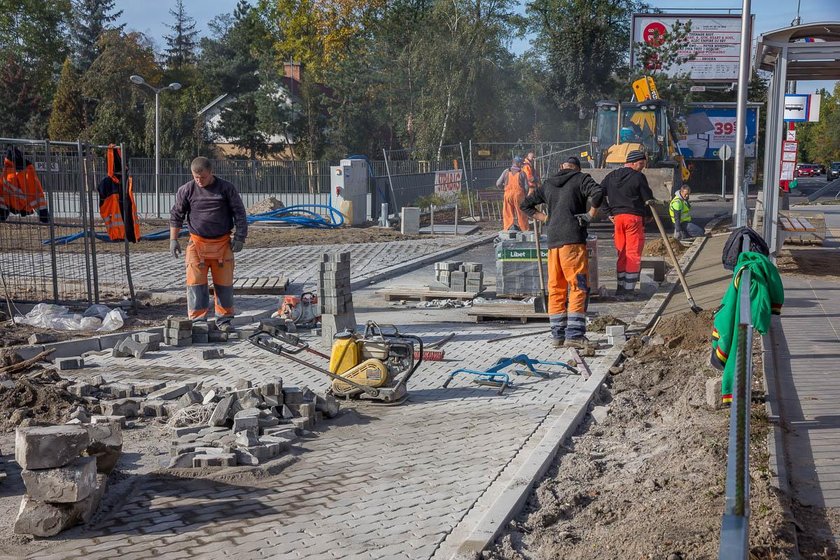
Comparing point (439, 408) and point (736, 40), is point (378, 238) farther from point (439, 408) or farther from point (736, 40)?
point (736, 40)

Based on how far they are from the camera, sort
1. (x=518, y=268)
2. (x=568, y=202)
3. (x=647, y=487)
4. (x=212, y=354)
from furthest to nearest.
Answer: (x=518, y=268)
(x=568, y=202)
(x=212, y=354)
(x=647, y=487)

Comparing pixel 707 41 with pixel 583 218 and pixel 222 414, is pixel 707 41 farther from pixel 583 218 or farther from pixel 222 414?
pixel 222 414

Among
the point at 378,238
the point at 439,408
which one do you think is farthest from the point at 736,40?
the point at 439,408

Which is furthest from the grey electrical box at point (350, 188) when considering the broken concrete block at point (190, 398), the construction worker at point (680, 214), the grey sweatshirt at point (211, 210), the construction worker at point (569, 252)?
the broken concrete block at point (190, 398)

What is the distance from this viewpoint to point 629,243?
43.2 feet

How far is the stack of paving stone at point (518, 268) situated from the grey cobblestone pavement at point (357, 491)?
410cm

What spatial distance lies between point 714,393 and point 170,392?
13.8ft

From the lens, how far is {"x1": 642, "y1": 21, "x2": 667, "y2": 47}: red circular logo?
45.0 metres

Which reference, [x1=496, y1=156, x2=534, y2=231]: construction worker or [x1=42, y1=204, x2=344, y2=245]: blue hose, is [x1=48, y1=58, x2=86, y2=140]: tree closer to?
[x1=42, y1=204, x2=344, y2=245]: blue hose

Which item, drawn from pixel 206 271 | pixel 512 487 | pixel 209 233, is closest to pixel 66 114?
pixel 206 271

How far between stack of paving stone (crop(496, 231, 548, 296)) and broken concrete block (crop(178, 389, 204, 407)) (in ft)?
20.1

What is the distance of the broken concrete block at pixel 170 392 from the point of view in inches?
305

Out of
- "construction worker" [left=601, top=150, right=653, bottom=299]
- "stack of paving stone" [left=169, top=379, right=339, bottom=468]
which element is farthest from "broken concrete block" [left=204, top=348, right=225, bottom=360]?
"construction worker" [left=601, top=150, right=653, bottom=299]

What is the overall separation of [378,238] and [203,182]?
40.9ft
